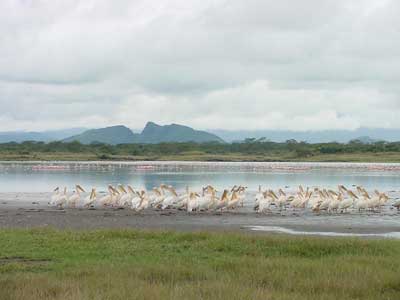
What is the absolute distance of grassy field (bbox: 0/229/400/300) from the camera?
8898 millimetres

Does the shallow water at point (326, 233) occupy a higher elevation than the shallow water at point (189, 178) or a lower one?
lower

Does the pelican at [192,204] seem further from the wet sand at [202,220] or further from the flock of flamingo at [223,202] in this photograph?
the wet sand at [202,220]

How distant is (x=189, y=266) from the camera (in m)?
11.0

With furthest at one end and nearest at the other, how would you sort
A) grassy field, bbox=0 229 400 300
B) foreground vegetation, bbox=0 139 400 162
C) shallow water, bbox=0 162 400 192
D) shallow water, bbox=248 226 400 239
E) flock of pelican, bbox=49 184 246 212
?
foreground vegetation, bbox=0 139 400 162 < shallow water, bbox=0 162 400 192 < flock of pelican, bbox=49 184 246 212 < shallow water, bbox=248 226 400 239 < grassy field, bbox=0 229 400 300

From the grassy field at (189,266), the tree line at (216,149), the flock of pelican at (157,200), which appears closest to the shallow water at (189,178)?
the flock of pelican at (157,200)

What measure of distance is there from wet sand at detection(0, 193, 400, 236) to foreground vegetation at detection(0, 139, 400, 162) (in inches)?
3007

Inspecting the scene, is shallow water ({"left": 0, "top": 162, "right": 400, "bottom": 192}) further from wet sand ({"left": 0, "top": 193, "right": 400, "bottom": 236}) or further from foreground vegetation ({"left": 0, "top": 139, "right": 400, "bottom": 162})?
foreground vegetation ({"left": 0, "top": 139, "right": 400, "bottom": 162})

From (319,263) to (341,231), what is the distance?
8.50 metres

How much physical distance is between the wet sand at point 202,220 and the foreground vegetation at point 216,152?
76.4 meters

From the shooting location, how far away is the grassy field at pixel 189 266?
8898 mm

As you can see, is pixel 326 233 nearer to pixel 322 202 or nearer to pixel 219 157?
pixel 322 202

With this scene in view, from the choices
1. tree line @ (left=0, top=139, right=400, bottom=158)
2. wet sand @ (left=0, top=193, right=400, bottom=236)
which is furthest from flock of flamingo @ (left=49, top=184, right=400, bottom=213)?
tree line @ (left=0, top=139, right=400, bottom=158)

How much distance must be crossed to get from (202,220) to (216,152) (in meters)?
103

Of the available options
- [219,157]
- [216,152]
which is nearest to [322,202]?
[219,157]
